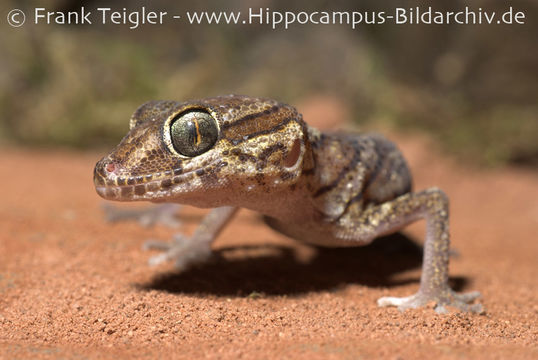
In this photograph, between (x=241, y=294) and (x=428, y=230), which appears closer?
(x=241, y=294)

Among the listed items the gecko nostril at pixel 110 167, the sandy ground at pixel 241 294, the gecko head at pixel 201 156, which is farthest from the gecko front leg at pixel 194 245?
the gecko nostril at pixel 110 167

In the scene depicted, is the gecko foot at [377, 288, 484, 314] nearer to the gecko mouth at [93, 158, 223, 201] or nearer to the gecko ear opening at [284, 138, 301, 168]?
the gecko ear opening at [284, 138, 301, 168]

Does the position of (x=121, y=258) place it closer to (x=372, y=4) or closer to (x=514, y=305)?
(x=514, y=305)

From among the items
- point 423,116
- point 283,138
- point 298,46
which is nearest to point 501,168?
point 423,116

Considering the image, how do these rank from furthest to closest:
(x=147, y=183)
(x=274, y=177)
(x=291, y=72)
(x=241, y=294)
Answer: (x=291, y=72) < (x=241, y=294) < (x=274, y=177) < (x=147, y=183)

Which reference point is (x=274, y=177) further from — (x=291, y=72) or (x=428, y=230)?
(x=291, y=72)

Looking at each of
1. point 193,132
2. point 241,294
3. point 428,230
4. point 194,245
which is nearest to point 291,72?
point 194,245

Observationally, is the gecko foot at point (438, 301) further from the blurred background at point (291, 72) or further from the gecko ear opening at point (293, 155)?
the blurred background at point (291, 72)
